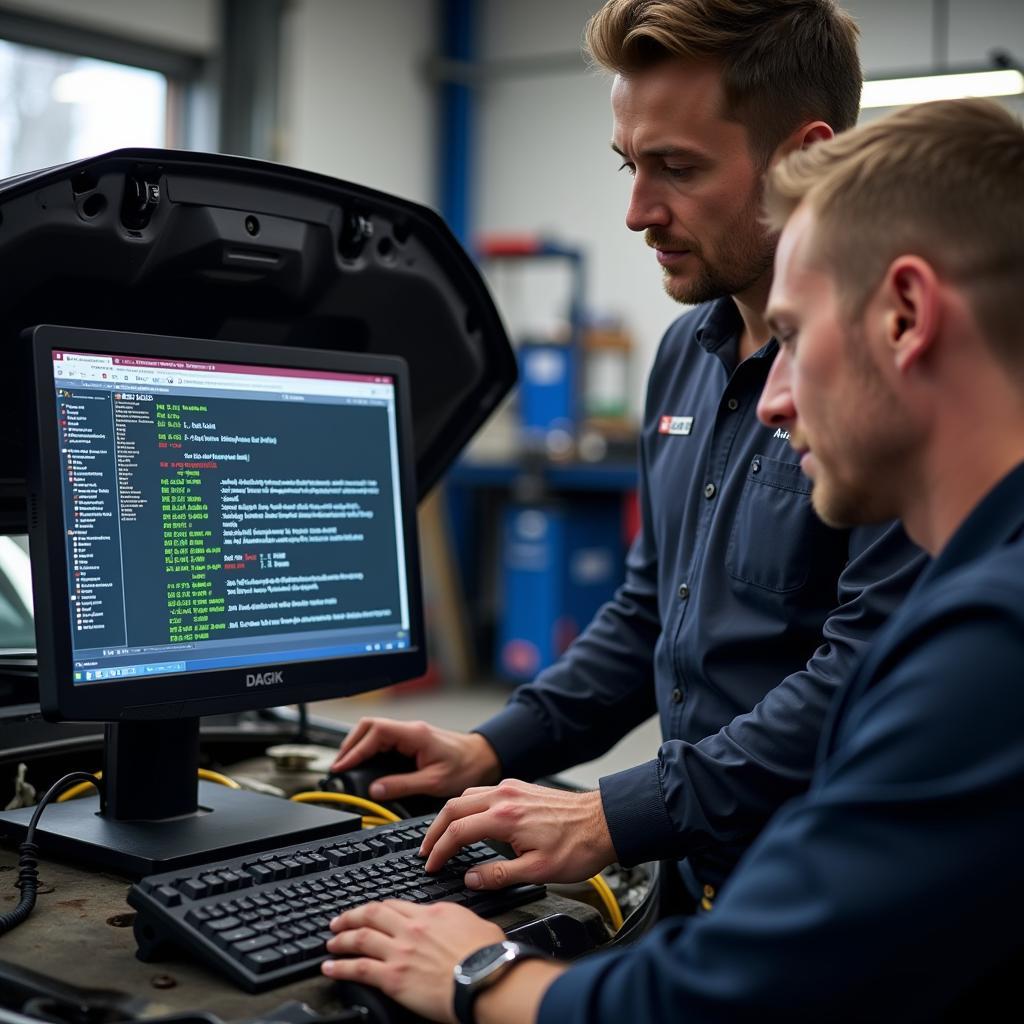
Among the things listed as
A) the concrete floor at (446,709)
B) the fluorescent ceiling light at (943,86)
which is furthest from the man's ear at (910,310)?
the fluorescent ceiling light at (943,86)

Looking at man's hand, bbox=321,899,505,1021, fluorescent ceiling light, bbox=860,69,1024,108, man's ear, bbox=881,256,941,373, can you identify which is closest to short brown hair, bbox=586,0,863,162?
man's ear, bbox=881,256,941,373

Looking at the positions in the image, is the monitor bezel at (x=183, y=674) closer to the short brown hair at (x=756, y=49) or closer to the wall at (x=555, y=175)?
the short brown hair at (x=756, y=49)

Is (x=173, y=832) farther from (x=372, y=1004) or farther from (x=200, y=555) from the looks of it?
(x=372, y=1004)

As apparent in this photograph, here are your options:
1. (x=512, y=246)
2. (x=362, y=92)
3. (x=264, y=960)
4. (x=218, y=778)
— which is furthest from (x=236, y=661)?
(x=362, y=92)

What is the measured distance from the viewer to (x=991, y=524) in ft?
Result: 2.58

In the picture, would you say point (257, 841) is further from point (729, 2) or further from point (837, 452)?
point (729, 2)

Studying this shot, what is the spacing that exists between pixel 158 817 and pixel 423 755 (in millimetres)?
304

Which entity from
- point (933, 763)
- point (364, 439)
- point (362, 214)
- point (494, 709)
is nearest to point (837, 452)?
point (933, 763)

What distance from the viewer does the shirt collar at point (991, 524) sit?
2.55 ft

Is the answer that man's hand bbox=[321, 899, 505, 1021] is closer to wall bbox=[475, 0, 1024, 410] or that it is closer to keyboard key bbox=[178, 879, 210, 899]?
keyboard key bbox=[178, 879, 210, 899]

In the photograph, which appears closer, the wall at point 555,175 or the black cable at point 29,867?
the black cable at point 29,867

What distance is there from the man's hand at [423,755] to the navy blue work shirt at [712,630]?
0.14 feet

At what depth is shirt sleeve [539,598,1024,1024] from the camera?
0.66 metres

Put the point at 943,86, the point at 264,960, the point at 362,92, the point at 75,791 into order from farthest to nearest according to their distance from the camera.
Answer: the point at 362,92 < the point at 943,86 < the point at 75,791 < the point at 264,960
